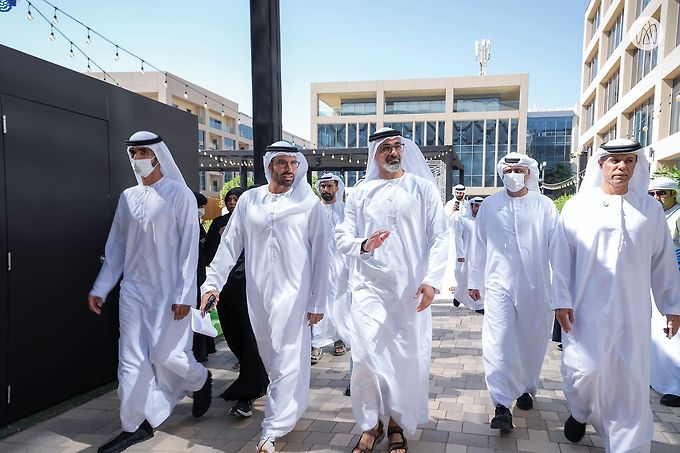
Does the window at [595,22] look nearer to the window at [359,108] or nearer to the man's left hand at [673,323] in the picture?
the window at [359,108]

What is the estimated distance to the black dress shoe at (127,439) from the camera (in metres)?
3.16

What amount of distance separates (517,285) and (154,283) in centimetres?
257

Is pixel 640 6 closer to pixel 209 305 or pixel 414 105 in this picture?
pixel 414 105

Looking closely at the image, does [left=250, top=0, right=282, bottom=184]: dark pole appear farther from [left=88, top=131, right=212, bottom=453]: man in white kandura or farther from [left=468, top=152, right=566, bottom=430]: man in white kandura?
[left=468, top=152, right=566, bottom=430]: man in white kandura

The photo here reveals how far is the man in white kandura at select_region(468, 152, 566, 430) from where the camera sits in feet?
12.1

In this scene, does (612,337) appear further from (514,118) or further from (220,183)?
(220,183)

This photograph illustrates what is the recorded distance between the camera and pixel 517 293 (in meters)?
3.81

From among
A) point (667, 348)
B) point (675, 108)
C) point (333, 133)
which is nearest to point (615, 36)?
point (675, 108)

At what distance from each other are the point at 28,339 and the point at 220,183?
54.8 m

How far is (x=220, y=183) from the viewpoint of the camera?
57.2m

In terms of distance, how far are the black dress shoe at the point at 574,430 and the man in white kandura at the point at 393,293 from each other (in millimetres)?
923

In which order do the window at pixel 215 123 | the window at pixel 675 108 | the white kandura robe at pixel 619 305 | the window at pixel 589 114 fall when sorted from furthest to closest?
the window at pixel 215 123, the window at pixel 589 114, the window at pixel 675 108, the white kandura robe at pixel 619 305

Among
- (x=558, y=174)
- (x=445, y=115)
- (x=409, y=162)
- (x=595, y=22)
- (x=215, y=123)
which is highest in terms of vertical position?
(x=595, y=22)

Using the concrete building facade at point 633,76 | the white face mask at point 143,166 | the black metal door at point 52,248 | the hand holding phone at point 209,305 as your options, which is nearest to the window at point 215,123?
the concrete building facade at point 633,76
